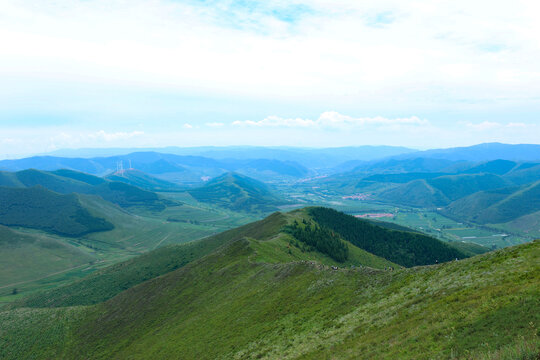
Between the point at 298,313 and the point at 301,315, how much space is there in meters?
1.56

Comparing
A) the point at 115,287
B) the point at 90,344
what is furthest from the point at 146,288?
the point at 115,287

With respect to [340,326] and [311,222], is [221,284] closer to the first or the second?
[340,326]

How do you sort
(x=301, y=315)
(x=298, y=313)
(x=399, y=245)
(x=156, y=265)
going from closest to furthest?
(x=301, y=315) < (x=298, y=313) < (x=399, y=245) < (x=156, y=265)

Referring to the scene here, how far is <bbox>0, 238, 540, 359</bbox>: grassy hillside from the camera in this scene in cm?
2767

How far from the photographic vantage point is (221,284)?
3708 inches

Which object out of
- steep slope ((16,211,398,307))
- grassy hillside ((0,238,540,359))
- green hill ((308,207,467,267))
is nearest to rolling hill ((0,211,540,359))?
grassy hillside ((0,238,540,359))

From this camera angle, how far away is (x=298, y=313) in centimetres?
5669

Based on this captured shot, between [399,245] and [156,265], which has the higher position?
[399,245]

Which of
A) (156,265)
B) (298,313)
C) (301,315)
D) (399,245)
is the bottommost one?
(156,265)

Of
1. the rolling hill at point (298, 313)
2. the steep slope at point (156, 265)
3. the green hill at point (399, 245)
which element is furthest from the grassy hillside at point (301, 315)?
the green hill at point (399, 245)

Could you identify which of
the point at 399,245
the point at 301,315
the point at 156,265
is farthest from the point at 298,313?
the point at 156,265

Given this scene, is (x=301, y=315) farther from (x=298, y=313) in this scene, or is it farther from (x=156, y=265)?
(x=156, y=265)

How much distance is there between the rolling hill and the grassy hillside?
198mm

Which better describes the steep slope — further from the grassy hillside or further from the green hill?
the grassy hillside
